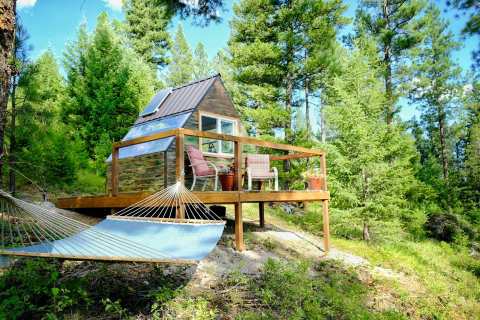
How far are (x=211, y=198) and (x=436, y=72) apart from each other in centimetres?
1903

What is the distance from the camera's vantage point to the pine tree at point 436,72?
1827 centimetres

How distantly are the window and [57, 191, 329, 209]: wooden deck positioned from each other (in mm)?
2278

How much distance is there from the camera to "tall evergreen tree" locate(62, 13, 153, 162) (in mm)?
13625

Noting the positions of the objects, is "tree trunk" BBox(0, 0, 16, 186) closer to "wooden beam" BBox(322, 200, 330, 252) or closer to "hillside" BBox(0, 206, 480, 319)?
"hillside" BBox(0, 206, 480, 319)

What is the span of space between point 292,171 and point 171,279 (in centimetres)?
812

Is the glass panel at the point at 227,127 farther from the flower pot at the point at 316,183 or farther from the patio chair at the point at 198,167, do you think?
the flower pot at the point at 316,183

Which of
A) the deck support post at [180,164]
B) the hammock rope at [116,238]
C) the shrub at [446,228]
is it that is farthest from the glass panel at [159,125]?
the shrub at [446,228]

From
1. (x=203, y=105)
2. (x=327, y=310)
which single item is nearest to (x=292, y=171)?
(x=203, y=105)

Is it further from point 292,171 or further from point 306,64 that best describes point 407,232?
point 306,64

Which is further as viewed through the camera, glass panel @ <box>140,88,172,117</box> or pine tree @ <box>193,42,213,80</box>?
pine tree @ <box>193,42,213,80</box>

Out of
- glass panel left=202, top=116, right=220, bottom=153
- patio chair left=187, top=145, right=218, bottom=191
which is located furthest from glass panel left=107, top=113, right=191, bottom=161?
patio chair left=187, top=145, right=218, bottom=191

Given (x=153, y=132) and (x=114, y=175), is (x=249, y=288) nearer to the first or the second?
(x=114, y=175)

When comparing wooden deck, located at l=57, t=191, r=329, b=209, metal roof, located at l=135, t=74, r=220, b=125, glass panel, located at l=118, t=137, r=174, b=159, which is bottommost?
wooden deck, located at l=57, t=191, r=329, b=209

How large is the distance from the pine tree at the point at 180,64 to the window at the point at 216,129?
18.9m
